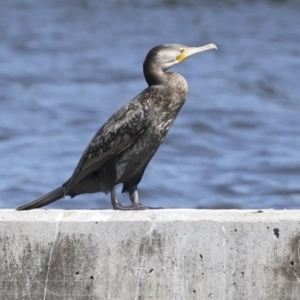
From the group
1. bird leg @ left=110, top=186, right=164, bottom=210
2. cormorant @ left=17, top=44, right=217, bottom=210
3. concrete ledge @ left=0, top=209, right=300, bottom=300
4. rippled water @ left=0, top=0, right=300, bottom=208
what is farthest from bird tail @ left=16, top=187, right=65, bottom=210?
rippled water @ left=0, top=0, right=300, bottom=208

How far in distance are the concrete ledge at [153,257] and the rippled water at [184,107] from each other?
612 centimetres

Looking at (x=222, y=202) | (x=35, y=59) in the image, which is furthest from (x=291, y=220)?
(x=35, y=59)

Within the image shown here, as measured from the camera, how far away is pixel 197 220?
5391mm

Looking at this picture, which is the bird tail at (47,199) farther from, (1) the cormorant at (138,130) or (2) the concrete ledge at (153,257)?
(2) the concrete ledge at (153,257)

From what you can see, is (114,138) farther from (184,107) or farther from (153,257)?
(184,107)

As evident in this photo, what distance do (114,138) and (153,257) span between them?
102 centimetres

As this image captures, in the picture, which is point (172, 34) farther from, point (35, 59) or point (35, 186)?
point (35, 186)

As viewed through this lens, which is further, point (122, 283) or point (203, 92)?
point (203, 92)

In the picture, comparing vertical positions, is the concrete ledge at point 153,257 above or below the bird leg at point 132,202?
below

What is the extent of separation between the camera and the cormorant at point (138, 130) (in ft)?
20.1

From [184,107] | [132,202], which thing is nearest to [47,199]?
[132,202]

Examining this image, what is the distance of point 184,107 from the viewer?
1723cm

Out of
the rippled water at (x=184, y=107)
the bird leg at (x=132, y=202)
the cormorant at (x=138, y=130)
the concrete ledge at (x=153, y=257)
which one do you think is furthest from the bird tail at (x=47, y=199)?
the rippled water at (x=184, y=107)

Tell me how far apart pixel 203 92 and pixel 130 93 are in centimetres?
132
